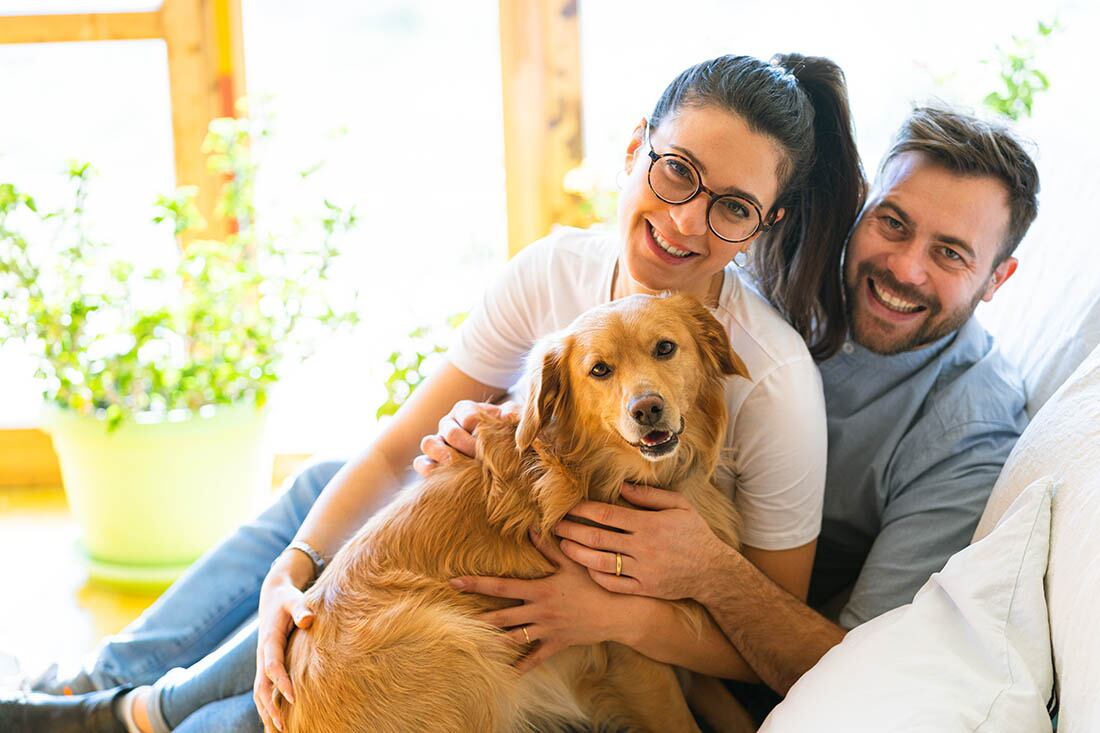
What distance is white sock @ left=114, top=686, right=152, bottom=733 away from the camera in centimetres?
195

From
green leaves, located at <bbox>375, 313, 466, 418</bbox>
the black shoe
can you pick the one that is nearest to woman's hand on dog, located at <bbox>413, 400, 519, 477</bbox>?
the black shoe

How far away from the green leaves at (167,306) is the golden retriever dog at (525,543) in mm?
1640

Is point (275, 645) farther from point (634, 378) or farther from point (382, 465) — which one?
point (634, 378)

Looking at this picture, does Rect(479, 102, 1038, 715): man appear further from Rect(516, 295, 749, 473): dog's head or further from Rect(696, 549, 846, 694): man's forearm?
Rect(516, 295, 749, 473): dog's head

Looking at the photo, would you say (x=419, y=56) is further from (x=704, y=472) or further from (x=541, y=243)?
(x=704, y=472)

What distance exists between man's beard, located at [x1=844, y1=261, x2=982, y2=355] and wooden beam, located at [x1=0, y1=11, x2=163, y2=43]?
282cm

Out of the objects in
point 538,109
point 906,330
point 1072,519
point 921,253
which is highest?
point 538,109

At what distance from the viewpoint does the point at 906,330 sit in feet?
6.23

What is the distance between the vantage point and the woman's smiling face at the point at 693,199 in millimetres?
1639

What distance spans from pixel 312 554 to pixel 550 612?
0.52 metres

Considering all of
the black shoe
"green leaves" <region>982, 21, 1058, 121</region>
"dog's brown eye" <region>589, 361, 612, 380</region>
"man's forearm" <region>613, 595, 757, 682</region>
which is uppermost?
"green leaves" <region>982, 21, 1058, 121</region>

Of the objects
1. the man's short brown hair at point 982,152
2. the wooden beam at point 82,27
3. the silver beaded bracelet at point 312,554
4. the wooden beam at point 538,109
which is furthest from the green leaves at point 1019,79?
the wooden beam at point 82,27

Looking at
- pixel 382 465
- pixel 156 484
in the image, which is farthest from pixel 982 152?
pixel 156 484

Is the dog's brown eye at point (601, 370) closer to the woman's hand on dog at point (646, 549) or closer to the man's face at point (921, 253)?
the woman's hand on dog at point (646, 549)
